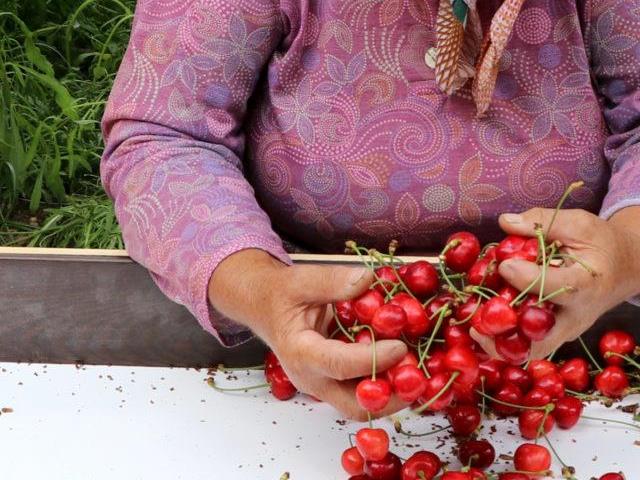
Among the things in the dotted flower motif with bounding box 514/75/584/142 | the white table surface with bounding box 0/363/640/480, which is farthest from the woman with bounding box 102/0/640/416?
the white table surface with bounding box 0/363/640/480

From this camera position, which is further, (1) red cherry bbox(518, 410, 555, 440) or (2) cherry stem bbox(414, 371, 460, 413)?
(1) red cherry bbox(518, 410, 555, 440)

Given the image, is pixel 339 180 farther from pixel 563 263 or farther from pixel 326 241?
pixel 563 263

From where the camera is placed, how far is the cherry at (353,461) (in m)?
1.01

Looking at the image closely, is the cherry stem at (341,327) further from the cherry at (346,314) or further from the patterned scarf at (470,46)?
the patterned scarf at (470,46)

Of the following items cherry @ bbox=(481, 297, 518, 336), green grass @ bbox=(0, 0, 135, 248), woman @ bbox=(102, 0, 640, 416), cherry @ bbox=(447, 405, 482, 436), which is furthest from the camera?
green grass @ bbox=(0, 0, 135, 248)

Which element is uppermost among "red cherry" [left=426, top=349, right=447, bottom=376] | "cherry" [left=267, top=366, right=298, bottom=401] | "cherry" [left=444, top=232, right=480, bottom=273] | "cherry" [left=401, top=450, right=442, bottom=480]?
"cherry" [left=444, top=232, right=480, bottom=273]

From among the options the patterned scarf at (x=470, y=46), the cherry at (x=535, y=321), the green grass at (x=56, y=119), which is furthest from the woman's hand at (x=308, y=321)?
the green grass at (x=56, y=119)

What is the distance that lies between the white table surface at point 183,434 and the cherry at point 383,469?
0.16 feet

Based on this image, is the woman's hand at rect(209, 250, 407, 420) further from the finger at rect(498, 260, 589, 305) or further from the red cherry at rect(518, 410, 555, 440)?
the red cherry at rect(518, 410, 555, 440)

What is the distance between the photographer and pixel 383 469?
1.00 metres

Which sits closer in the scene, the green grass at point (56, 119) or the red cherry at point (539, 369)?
the red cherry at point (539, 369)

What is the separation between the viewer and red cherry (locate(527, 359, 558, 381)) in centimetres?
118

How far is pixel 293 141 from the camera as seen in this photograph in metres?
1.27

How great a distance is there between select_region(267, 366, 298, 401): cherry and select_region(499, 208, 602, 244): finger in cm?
35
